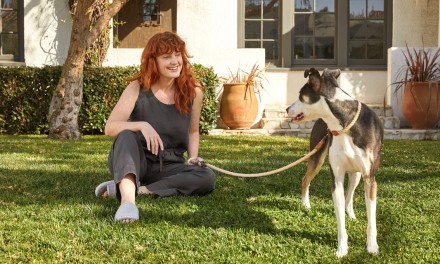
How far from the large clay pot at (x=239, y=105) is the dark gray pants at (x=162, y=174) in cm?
731

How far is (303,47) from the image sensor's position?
1515 centimetres

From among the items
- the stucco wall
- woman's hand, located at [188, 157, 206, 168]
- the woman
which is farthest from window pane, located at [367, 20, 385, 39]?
woman's hand, located at [188, 157, 206, 168]

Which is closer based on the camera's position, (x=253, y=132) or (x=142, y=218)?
(x=142, y=218)

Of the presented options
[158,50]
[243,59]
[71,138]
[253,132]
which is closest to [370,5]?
[243,59]

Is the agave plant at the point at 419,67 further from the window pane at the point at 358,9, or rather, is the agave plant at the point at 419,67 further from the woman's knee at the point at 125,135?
the woman's knee at the point at 125,135

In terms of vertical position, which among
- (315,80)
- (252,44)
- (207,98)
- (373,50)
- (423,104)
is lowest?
(423,104)

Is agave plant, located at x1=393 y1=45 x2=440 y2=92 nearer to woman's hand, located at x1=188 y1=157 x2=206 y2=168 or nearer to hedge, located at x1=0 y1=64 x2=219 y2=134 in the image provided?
hedge, located at x1=0 y1=64 x2=219 y2=134

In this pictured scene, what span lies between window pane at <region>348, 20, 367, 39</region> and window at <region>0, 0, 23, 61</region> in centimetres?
680

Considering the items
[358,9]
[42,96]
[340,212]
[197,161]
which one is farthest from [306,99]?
[358,9]

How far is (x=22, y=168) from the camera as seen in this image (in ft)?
24.8

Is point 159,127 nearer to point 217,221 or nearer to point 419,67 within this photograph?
point 217,221

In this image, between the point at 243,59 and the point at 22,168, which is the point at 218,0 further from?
the point at 22,168

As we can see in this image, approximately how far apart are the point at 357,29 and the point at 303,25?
1.12m

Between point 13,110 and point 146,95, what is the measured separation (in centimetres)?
752
